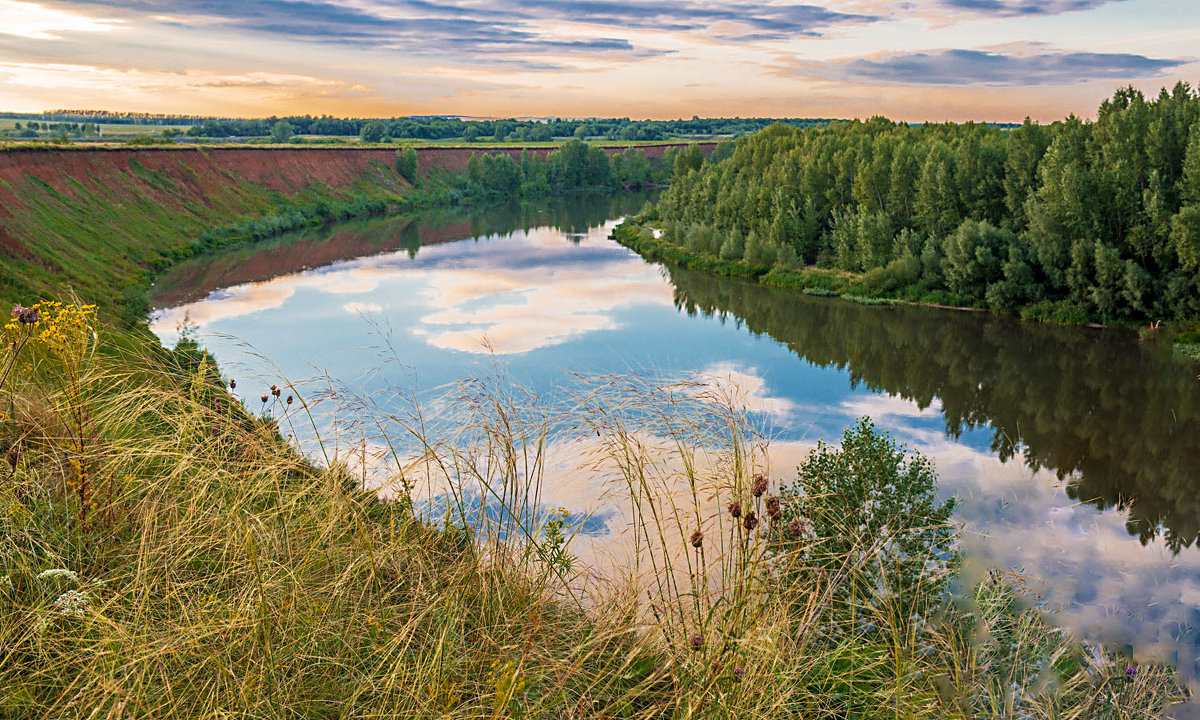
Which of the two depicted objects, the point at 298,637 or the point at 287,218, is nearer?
the point at 298,637

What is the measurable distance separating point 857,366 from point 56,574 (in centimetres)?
2569

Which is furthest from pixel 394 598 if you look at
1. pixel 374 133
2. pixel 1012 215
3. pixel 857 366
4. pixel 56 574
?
pixel 374 133

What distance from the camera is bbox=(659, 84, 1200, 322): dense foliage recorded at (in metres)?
30.4

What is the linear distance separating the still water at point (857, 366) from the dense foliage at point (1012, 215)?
83.0 inches

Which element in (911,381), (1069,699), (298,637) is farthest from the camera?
(911,381)

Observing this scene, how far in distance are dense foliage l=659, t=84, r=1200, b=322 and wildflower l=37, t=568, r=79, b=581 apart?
33.2 meters

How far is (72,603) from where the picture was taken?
13.0ft

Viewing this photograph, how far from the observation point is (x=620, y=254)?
52.9m

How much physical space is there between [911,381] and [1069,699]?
20.4 meters

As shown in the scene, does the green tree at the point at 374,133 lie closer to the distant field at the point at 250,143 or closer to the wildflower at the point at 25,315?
the distant field at the point at 250,143

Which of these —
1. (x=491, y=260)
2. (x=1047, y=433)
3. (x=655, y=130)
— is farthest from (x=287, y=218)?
(x=655, y=130)

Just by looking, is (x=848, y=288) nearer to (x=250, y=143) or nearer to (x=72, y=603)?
(x=72, y=603)

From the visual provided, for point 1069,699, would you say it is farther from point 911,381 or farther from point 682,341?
point 682,341

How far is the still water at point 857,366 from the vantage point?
1366 cm
